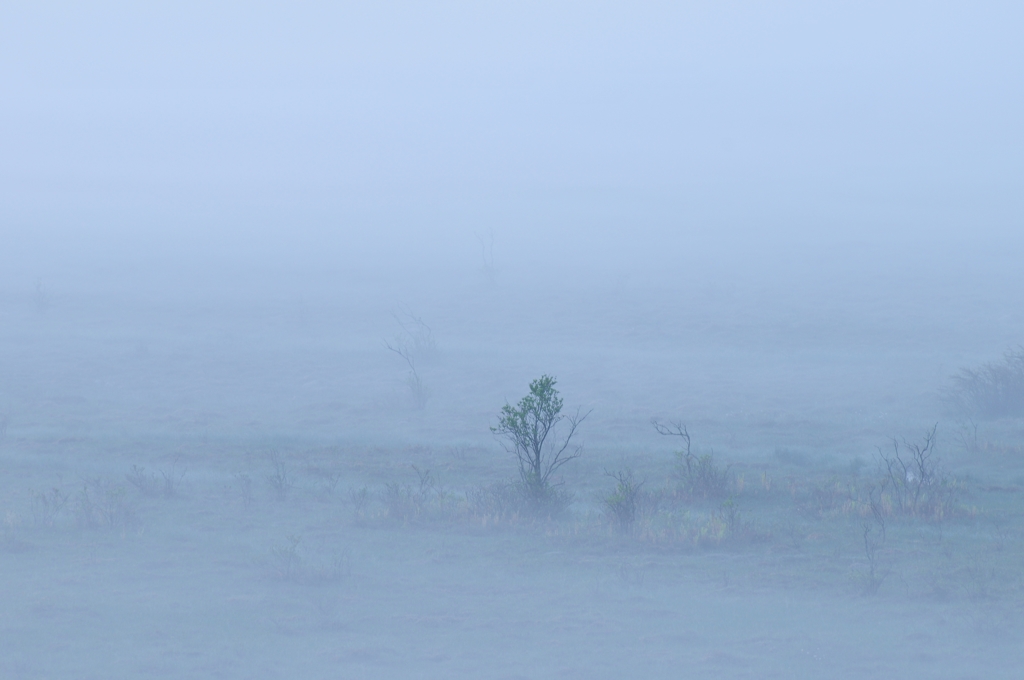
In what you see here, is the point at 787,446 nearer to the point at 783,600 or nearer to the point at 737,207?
the point at 783,600

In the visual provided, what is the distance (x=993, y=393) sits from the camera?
19016mm

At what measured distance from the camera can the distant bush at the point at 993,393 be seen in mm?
18703

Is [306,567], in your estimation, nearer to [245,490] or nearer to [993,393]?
[245,490]

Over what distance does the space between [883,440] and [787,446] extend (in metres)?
1.57

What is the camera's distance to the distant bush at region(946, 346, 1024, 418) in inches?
736

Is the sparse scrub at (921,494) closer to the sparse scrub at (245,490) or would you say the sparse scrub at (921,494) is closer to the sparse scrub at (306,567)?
the sparse scrub at (306,567)

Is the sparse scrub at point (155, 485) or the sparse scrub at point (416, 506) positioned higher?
the sparse scrub at point (155, 485)

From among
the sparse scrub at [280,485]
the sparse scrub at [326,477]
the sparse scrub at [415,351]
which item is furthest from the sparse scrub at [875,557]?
the sparse scrub at [415,351]

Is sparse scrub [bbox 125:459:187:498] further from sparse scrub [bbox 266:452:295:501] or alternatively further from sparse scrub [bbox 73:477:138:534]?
sparse scrub [bbox 266:452:295:501]

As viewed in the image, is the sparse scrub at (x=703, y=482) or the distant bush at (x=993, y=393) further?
the distant bush at (x=993, y=393)

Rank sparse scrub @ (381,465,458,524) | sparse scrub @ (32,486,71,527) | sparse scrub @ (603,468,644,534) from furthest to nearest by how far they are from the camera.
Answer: sparse scrub @ (381,465,458,524) → sparse scrub @ (32,486,71,527) → sparse scrub @ (603,468,644,534)

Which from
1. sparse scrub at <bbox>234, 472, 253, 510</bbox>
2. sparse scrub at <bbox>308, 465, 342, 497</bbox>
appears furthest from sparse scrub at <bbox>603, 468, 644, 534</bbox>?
sparse scrub at <bbox>234, 472, 253, 510</bbox>

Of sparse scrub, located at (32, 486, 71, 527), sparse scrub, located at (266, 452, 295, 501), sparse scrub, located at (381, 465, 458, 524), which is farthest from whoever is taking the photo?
sparse scrub, located at (266, 452, 295, 501)

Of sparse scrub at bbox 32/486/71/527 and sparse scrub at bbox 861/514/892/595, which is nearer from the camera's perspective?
sparse scrub at bbox 861/514/892/595
